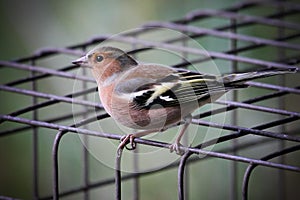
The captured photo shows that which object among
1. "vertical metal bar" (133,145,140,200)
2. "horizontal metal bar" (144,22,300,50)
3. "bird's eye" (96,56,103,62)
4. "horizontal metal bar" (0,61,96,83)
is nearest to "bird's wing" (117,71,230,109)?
"bird's eye" (96,56,103,62)

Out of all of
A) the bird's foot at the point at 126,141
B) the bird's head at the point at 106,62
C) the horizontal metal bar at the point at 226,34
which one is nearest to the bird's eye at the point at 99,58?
the bird's head at the point at 106,62

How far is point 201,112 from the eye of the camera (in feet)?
8.47

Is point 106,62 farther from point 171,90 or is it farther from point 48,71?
point 48,71

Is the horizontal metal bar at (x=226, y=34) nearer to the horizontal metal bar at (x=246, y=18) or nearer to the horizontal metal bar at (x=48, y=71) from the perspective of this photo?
the horizontal metal bar at (x=246, y=18)

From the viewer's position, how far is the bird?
199cm

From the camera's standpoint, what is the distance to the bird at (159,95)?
1994 millimetres

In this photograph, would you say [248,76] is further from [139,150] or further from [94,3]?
[94,3]

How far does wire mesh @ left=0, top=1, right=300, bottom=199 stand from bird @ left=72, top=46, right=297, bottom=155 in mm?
54

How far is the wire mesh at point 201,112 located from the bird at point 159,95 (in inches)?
2.1

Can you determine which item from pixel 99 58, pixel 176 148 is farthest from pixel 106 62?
pixel 176 148

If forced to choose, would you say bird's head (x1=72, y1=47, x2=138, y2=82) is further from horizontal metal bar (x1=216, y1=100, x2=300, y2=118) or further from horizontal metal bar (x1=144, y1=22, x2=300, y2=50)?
horizontal metal bar (x1=144, y1=22, x2=300, y2=50)

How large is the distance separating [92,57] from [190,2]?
185cm

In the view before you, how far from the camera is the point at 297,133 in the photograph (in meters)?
2.95

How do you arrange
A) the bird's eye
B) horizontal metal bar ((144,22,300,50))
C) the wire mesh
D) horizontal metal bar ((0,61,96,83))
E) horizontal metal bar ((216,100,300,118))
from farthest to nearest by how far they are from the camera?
1. horizontal metal bar ((144,22,300,50))
2. horizontal metal bar ((0,61,96,83))
3. the bird's eye
4. horizontal metal bar ((216,100,300,118))
5. the wire mesh
